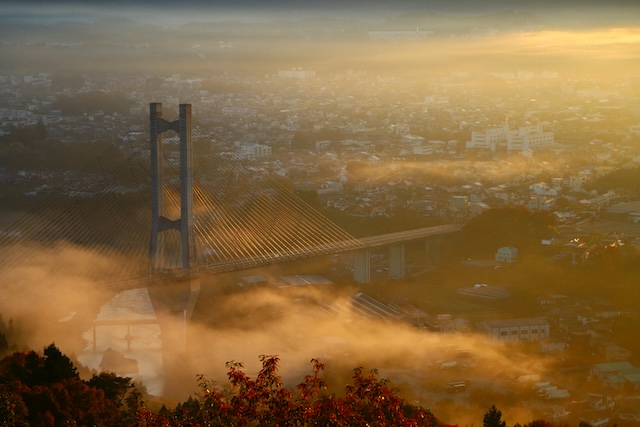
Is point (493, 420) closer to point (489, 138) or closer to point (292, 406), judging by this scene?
point (292, 406)

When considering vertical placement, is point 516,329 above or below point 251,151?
below

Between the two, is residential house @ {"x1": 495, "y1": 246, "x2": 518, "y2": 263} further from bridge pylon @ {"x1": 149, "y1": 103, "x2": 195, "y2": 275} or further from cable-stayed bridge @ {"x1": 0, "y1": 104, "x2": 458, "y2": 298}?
bridge pylon @ {"x1": 149, "y1": 103, "x2": 195, "y2": 275}

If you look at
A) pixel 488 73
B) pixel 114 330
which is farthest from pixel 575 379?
pixel 488 73

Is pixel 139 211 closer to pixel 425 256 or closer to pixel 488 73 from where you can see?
pixel 425 256

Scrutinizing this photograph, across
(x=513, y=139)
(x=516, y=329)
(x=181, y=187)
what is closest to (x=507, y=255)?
(x=516, y=329)

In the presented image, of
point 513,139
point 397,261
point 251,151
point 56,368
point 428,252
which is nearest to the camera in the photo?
point 56,368

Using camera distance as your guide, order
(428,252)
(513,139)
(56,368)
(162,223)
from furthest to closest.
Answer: (513,139)
(428,252)
(162,223)
(56,368)

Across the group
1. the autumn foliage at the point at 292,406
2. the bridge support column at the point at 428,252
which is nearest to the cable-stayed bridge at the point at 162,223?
the bridge support column at the point at 428,252

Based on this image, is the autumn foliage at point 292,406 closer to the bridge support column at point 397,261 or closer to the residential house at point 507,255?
the bridge support column at point 397,261
